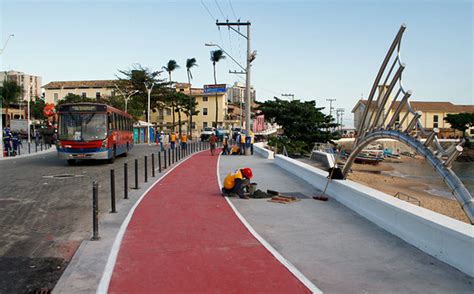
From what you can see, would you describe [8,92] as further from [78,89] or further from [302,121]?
[302,121]

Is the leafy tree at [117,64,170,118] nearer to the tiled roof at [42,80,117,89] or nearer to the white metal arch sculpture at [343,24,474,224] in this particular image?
the tiled roof at [42,80,117,89]

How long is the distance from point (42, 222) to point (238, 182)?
527cm

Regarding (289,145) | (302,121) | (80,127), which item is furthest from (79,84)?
(80,127)

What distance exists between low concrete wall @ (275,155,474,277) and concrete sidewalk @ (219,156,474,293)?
13 centimetres

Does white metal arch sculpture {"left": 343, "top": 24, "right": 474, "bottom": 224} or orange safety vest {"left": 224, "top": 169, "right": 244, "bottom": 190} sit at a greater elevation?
white metal arch sculpture {"left": 343, "top": 24, "right": 474, "bottom": 224}

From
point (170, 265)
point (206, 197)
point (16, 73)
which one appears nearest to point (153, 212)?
point (206, 197)

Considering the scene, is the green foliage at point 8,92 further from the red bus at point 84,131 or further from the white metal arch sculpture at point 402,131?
the white metal arch sculpture at point 402,131

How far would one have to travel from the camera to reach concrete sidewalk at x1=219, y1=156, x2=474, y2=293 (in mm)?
5617

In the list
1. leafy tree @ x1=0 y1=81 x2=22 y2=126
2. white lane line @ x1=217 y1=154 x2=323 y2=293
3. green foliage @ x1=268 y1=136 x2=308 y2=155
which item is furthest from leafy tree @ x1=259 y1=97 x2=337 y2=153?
leafy tree @ x1=0 y1=81 x2=22 y2=126

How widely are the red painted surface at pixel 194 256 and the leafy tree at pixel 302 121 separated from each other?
123 ft

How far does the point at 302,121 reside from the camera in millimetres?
48125

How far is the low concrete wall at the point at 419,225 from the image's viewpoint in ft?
19.8

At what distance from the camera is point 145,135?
Result: 62.9 m

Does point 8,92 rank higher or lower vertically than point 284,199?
higher
